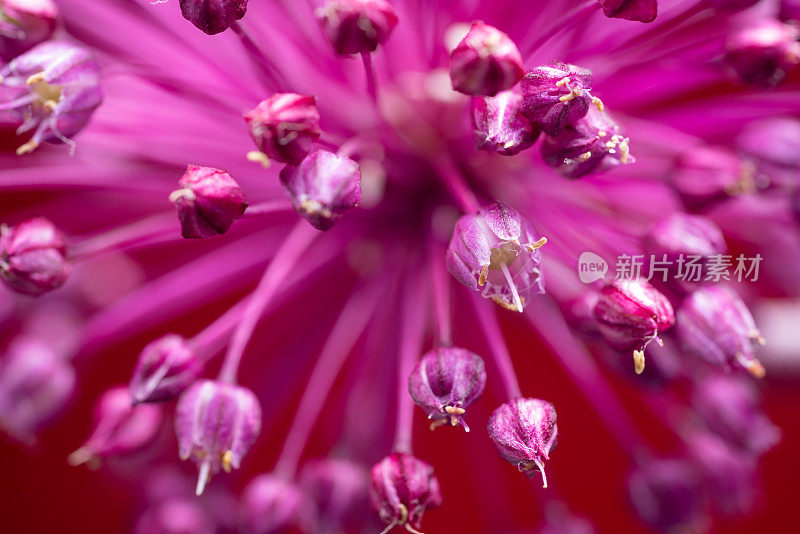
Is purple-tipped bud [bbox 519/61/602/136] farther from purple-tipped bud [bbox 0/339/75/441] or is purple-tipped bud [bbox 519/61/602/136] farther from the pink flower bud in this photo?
purple-tipped bud [bbox 0/339/75/441]

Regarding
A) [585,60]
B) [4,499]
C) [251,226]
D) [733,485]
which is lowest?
[4,499]

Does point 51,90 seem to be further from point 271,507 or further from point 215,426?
point 271,507

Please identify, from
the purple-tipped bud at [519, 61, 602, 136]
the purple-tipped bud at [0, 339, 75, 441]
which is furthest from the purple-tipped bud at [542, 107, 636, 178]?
the purple-tipped bud at [0, 339, 75, 441]

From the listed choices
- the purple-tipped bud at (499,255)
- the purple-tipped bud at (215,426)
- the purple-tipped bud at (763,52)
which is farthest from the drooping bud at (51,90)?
the purple-tipped bud at (763,52)

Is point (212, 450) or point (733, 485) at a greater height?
point (212, 450)

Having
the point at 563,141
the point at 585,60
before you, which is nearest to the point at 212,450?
the point at 563,141

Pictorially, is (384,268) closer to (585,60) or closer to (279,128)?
(585,60)

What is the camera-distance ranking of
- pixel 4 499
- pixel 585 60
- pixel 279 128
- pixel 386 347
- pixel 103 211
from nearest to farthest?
pixel 279 128
pixel 585 60
pixel 386 347
pixel 103 211
pixel 4 499

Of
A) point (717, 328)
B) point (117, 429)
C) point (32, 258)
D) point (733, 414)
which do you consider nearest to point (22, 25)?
point (32, 258)
